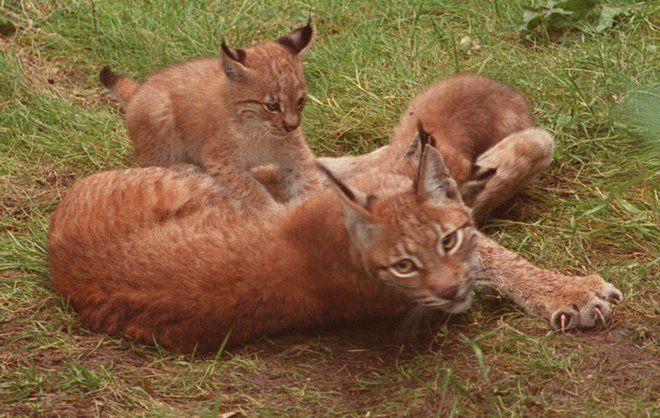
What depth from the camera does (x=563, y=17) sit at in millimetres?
7004

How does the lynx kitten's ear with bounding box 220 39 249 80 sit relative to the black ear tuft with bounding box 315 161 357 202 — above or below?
below

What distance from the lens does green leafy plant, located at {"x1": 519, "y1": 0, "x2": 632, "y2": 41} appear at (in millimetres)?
6867

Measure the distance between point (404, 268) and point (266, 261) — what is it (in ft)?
2.05

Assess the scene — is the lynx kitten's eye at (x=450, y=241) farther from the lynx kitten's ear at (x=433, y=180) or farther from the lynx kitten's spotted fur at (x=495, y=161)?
the lynx kitten's spotted fur at (x=495, y=161)

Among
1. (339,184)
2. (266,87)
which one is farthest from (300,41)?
(339,184)

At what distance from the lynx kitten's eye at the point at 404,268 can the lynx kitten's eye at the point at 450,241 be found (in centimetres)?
13

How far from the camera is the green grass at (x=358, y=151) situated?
4242 mm

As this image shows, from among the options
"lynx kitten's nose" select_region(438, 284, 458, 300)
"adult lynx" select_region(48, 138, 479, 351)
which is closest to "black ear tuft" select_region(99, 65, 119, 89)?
"adult lynx" select_region(48, 138, 479, 351)

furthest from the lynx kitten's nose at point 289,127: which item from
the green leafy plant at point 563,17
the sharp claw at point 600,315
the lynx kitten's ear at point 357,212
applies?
the green leafy plant at point 563,17

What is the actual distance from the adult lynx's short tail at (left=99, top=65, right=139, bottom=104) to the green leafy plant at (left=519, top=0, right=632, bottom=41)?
253cm

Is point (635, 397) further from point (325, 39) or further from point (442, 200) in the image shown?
point (325, 39)

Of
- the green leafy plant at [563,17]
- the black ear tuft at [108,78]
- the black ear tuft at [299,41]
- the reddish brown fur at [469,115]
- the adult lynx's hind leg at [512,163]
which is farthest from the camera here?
the green leafy plant at [563,17]

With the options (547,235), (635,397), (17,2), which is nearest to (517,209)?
(547,235)

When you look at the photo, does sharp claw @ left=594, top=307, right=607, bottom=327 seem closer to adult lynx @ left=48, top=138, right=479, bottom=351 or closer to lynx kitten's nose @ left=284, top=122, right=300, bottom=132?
adult lynx @ left=48, top=138, right=479, bottom=351
